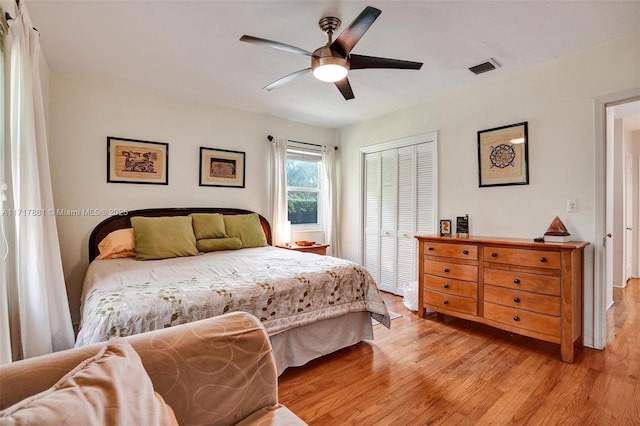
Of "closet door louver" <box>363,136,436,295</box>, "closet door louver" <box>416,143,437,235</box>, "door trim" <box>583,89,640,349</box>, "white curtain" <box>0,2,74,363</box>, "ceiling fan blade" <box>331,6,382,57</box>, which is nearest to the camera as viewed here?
"ceiling fan blade" <box>331,6,382,57</box>

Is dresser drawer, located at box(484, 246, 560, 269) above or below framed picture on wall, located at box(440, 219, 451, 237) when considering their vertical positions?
below

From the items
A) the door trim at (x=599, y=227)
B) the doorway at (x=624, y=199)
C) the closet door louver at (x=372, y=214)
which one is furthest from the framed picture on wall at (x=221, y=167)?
the doorway at (x=624, y=199)

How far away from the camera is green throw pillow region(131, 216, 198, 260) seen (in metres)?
2.95

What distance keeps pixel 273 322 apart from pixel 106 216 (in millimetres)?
2358

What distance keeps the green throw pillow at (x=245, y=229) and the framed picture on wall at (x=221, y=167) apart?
52 cm

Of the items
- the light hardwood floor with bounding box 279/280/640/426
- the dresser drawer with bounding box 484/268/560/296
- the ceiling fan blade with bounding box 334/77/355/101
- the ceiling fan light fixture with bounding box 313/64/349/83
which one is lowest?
the light hardwood floor with bounding box 279/280/640/426

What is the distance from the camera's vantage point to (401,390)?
2023 mm

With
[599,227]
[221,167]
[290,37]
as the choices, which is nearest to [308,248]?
[221,167]

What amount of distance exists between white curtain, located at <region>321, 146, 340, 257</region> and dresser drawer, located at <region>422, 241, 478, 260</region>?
1.87m

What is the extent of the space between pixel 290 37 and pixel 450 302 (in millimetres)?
2794

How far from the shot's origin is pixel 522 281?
2.62 m

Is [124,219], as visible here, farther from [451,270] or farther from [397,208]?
[451,270]

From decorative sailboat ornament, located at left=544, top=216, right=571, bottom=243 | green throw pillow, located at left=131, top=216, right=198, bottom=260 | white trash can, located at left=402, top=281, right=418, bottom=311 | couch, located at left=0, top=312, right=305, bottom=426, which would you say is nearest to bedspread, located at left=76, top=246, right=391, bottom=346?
green throw pillow, located at left=131, top=216, right=198, bottom=260

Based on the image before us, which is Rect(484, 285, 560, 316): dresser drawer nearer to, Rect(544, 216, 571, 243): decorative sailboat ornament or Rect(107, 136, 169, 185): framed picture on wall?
Rect(544, 216, 571, 243): decorative sailboat ornament
